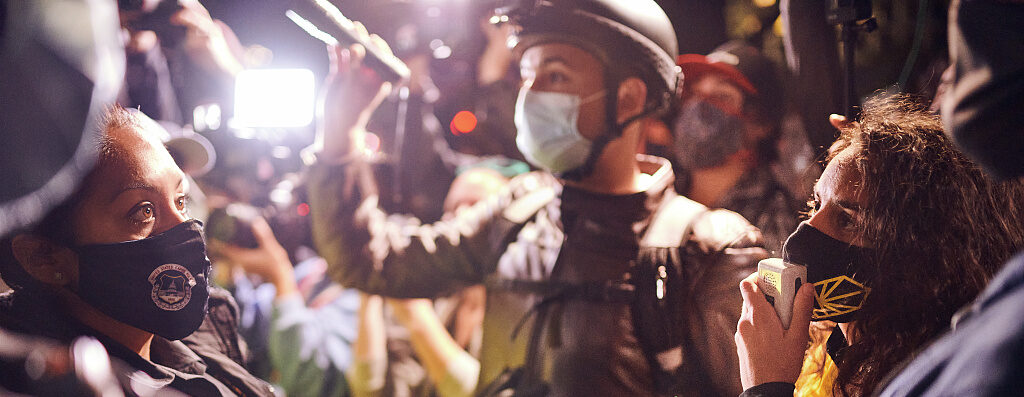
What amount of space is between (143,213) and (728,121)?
1654 millimetres

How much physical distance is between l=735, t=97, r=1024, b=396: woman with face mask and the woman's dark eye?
1353 millimetres

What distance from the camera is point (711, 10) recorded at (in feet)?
7.17

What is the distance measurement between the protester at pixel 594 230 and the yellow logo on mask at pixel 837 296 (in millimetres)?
386

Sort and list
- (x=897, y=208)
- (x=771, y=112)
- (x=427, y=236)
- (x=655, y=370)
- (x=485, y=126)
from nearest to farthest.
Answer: (x=897, y=208)
(x=655, y=370)
(x=771, y=112)
(x=427, y=236)
(x=485, y=126)

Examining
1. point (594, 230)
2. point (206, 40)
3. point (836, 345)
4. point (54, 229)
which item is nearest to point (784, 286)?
point (836, 345)

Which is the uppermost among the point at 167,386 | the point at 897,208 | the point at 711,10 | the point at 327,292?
the point at 711,10

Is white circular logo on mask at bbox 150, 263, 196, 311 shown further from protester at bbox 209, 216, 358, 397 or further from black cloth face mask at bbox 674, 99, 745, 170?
black cloth face mask at bbox 674, 99, 745, 170

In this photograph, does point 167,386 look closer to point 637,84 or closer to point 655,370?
point 655,370

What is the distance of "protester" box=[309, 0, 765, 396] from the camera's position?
1959 mm

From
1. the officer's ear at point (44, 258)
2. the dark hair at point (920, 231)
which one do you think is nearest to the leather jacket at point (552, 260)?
the dark hair at point (920, 231)

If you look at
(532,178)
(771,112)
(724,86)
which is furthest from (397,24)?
(771,112)

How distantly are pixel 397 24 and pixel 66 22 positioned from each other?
1026 mm

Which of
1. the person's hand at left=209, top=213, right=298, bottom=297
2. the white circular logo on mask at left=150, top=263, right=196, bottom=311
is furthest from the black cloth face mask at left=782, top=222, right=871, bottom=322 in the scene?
the person's hand at left=209, top=213, right=298, bottom=297

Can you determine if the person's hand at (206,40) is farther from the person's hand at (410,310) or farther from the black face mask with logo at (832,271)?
the black face mask with logo at (832,271)
